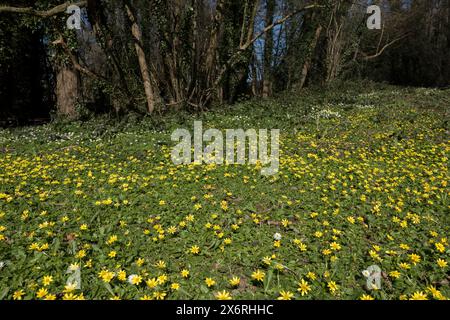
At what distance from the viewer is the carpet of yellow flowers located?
277cm

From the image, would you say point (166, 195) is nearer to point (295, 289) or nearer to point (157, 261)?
point (157, 261)

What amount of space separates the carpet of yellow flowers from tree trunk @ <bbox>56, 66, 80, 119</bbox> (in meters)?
4.48

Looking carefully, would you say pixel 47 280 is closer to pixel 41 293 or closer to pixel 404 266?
pixel 41 293

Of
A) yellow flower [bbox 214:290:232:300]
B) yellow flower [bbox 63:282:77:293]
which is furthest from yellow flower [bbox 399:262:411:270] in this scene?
yellow flower [bbox 63:282:77:293]

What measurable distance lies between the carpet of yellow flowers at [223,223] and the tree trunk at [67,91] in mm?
4478

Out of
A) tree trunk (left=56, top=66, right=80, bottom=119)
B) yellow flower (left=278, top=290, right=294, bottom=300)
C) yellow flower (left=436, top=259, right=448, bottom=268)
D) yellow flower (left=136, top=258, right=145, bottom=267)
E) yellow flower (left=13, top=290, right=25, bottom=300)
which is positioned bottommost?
yellow flower (left=436, top=259, right=448, bottom=268)

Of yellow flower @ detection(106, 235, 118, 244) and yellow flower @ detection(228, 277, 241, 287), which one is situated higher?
yellow flower @ detection(106, 235, 118, 244)

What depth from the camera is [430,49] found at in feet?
72.8

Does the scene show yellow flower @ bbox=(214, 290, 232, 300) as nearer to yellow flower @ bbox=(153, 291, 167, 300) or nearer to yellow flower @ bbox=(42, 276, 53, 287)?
yellow flower @ bbox=(153, 291, 167, 300)

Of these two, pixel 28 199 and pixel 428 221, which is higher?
pixel 28 199

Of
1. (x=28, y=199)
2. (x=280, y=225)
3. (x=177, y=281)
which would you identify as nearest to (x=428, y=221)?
(x=280, y=225)

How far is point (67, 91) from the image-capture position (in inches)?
439

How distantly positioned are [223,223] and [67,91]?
10.1m
